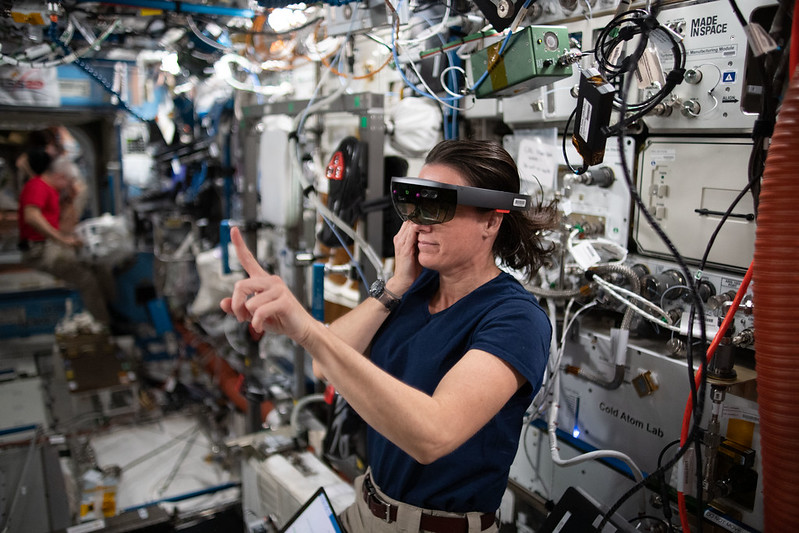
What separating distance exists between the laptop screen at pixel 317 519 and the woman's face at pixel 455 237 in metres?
1.10

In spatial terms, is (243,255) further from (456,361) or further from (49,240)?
(49,240)

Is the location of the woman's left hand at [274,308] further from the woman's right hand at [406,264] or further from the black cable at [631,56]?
the black cable at [631,56]

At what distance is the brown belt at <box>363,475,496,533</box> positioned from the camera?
168cm

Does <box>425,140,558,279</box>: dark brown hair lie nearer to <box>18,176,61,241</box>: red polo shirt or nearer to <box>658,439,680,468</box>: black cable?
<box>658,439,680,468</box>: black cable

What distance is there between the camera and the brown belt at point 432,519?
5.52 feet

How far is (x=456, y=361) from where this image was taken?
64.3 inches

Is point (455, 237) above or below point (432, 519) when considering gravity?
above

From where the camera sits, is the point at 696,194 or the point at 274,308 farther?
the point at 696,194

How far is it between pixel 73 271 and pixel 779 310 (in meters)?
7.29

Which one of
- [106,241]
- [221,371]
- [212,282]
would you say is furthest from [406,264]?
[106,241]

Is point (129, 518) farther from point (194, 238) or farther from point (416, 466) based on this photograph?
point (194, 238)

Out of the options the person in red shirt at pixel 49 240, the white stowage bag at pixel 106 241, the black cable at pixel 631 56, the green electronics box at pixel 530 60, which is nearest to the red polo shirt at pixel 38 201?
the person in red shirt at pixel 49 240

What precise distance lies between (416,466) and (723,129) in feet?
4.69

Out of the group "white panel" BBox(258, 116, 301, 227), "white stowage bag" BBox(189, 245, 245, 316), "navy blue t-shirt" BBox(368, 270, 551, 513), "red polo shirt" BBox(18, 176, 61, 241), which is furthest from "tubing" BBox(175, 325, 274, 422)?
"navy blue t-shirt" BBox(368, 270, 551, 513)
